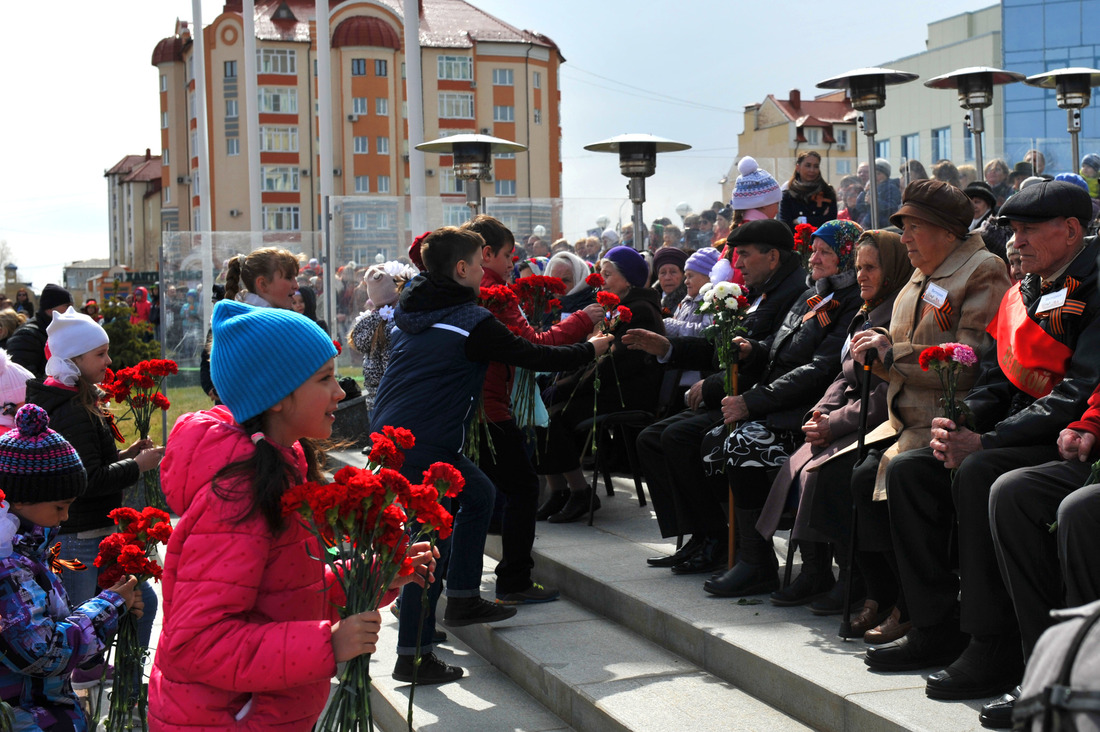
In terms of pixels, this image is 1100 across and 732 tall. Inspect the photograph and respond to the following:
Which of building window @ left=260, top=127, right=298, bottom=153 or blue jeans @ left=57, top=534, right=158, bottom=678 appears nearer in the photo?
blue jeans @ left=57, top=534, right=158, bottom=678

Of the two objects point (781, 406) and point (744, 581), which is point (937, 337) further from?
point (744, 581)

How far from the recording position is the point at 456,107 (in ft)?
205

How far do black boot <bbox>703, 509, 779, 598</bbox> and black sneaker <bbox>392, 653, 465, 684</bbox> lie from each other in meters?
1.29

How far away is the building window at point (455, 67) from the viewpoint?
62125 millimetres

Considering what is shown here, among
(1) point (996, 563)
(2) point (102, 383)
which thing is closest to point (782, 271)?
(1) point (996, 563)

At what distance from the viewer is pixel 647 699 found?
452 cm

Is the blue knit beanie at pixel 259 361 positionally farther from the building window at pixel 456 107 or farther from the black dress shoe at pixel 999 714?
the building window at pixel 456 107

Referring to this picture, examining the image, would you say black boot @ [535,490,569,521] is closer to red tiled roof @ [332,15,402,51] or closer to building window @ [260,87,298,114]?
red tiled roof @ [332,15,402,51]

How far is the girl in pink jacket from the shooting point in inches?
93.6

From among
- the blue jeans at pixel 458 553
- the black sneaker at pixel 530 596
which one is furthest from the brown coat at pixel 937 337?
the black sneaker at pixel 530 596

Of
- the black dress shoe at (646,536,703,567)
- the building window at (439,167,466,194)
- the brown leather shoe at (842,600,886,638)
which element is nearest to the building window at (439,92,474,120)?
the building window at (439,167,466,194)

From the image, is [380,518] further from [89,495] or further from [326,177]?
→ [326,177]

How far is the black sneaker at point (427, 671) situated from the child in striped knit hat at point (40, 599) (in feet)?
6.51

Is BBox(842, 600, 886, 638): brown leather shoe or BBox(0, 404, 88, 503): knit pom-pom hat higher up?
BBox(0, 404, 88, 503): knit pom-pom hat
